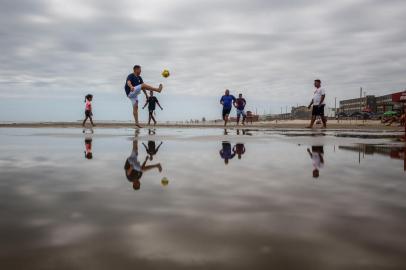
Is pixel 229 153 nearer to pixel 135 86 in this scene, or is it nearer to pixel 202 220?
pixel 202 220

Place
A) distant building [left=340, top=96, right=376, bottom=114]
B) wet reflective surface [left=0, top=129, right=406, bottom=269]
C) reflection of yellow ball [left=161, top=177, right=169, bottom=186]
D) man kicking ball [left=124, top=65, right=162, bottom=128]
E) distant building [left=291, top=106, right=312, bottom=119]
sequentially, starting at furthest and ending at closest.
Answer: distant building [left=291, top=106, right=312, bottom=119] → distant building [left=340, top=96, right=376, bottom=114] → man kicking ball [left=124, top=65, right=162, bottom=128] → reflection of yellow ball [left=161, top=177, right=169, bottom=186] → wet reflective surface [left=0, top=129, right=406, bottom=269]

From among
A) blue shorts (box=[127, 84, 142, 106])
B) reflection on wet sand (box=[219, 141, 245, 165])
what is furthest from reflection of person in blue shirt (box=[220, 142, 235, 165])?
blue shorts (box=[127, 84, 142, 106])

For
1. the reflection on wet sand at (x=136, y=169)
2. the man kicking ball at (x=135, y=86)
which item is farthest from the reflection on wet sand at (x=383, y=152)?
the man kicking ball at (x=135, y=86)

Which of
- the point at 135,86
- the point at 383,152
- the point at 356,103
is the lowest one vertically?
the point at 383,152

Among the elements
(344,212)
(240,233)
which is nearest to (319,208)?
(344,212)

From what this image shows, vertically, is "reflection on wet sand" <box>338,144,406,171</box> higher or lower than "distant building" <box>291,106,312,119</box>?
lower

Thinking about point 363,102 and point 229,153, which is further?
point 363,102

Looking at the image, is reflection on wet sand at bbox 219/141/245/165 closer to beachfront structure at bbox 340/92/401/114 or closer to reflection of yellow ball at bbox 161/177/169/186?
reflection of yellow ball at bbox 161/177/169/186

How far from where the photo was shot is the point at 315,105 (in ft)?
47.7

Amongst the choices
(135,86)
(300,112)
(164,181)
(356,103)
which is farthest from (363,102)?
(164,181)

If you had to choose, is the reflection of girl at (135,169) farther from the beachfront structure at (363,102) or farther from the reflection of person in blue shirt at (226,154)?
the beachfront structure at (363,102)

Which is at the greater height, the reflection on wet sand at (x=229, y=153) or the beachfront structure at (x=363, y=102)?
the beachfront structure at (x=363, y=102)

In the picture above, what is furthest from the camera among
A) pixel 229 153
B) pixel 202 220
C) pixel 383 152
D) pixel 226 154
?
pixel 383 152

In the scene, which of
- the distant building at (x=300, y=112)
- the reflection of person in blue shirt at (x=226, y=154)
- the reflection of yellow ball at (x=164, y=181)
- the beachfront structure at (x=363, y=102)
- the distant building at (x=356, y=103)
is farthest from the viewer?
the distant building at (x=300, y=112)
